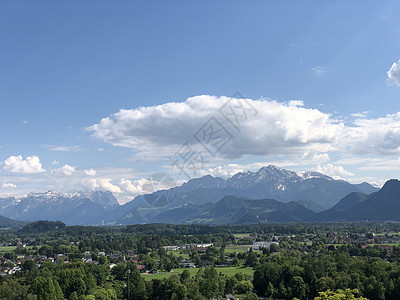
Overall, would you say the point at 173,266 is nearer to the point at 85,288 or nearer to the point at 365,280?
the point at 85,288

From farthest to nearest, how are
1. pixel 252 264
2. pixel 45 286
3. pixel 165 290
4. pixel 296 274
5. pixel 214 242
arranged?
pixel 214 242, pixel 252 264, pixel 296 274, pixel 165 290, pixel 45 286

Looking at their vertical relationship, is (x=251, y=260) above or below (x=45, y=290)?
below

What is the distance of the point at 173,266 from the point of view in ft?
308

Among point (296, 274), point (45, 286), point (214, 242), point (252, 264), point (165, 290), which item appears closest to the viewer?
point (45, 286)

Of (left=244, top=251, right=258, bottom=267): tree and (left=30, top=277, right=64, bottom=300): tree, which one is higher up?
(left=30, top=277, right=64, bottom=300): tree

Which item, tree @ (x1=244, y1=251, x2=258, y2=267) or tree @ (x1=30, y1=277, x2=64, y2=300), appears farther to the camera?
tree @ (x1=244, y1=251, x2=258, y2=267)

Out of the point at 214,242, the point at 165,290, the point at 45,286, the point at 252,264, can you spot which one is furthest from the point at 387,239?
the point at 45,286

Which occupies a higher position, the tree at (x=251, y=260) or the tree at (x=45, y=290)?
→ the tree at (x=45, y=290)

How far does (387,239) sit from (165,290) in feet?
402

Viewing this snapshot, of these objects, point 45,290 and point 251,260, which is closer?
point 45,290

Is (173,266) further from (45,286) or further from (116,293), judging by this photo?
(45,286)

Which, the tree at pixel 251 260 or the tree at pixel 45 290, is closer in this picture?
the tree at pixel 45 290

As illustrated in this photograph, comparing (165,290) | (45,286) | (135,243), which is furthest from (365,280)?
(135,243)

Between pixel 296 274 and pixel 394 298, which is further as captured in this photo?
pixel 296 274
